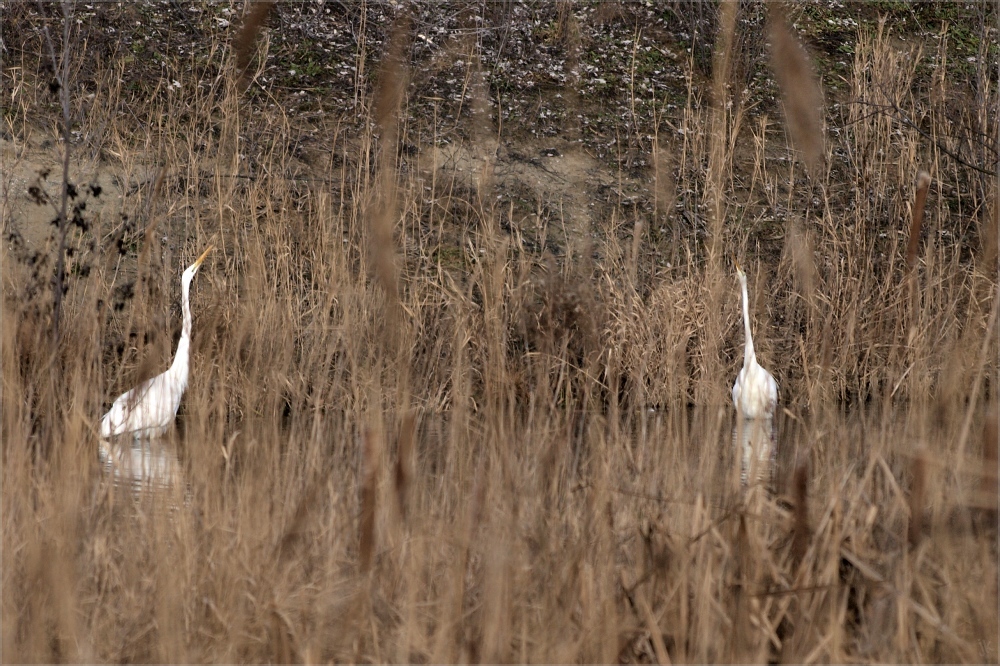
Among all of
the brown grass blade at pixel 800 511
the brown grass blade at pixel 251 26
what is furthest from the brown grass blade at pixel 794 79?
the brown grass blade at pixel 251 26

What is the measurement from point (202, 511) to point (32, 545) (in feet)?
0.99

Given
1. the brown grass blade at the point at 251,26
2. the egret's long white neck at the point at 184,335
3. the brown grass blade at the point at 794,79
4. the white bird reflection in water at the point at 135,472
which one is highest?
the brown grass blade at the point at 251,26

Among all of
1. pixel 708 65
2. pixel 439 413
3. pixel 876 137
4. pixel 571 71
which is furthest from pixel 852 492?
pixel 708 65

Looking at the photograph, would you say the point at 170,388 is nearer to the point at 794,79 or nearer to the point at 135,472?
the point at 135,472

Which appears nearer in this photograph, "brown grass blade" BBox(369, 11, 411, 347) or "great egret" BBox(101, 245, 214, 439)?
"brown grass blade" BBox(369, 11, 411, 347)

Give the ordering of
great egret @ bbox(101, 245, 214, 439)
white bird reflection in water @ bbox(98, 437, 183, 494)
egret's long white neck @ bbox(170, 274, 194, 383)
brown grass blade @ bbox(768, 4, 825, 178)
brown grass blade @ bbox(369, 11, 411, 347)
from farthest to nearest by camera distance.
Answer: egret's long white neck @ bbox(170, 274, 194, 383) < great egret @ bbox(101, 245, 214, 439) < white bird reflection in water @ bbox(98, 437, 183, 494) < brown grass blade @ bbox(768, 4, 825, 178) < brown grass blade @ bbox(369, 11, 411, 347)

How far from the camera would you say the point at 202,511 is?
82.0 inches

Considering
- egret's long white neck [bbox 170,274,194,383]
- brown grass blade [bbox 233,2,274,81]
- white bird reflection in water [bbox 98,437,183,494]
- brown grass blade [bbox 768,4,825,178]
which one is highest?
brown grass blade [bbox 233,2,274,81]

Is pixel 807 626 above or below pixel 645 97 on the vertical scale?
below

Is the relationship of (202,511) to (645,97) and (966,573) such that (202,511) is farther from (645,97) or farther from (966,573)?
(645,97)

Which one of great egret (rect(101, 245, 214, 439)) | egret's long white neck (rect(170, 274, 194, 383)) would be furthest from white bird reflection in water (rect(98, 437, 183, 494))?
egret's long white neck (rect(170, 274, 194, 383))

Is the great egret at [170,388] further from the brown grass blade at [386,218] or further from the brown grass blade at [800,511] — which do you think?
the brown grass blade at [386,218]

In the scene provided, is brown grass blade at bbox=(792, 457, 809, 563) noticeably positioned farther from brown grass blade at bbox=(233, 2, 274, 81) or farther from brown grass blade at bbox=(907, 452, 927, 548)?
brown grass blade at bbox=(233, 2, 274, 81)

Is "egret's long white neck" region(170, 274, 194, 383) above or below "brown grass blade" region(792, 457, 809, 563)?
above
